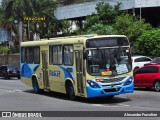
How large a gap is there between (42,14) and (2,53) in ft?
36.2

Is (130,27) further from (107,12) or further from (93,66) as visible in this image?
(93,66)

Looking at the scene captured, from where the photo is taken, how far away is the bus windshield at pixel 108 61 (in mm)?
18359

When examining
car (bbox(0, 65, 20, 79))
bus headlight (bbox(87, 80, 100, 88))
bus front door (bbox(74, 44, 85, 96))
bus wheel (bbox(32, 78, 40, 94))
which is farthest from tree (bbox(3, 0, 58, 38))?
bus headlight (bbox(87, 80, 100, 88))

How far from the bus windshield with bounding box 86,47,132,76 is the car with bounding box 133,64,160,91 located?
4.91 meters

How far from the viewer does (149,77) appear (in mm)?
23953

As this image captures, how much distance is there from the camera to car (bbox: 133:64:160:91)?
923 inches

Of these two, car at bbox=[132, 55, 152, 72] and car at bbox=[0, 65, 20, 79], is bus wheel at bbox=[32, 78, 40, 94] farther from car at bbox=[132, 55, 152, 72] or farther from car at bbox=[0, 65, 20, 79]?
car at bbox=[0, 65, 20, 79]

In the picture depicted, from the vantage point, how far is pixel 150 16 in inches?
2373

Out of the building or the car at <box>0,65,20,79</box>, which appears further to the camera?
the building

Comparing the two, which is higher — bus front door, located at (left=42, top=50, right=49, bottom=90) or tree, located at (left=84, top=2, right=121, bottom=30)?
tree, located at (left=84, top=2, right=121, bottom=30)

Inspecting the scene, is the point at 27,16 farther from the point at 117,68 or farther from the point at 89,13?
the point at 117,68

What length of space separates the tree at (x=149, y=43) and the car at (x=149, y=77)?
59.6 ft

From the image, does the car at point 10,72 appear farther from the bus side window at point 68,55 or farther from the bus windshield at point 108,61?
the bus windshield at point 108,61

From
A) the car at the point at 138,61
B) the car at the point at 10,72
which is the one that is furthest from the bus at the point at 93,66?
the car at the point at 10,72
